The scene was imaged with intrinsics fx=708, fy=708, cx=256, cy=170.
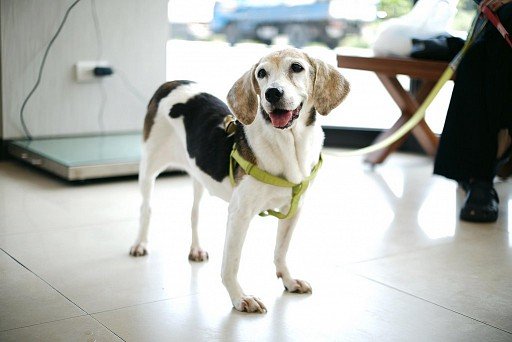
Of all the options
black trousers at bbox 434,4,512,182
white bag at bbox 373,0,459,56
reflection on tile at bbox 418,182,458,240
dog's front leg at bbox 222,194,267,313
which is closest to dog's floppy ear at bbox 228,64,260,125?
dog's front leg at bbox 222,194,267,313

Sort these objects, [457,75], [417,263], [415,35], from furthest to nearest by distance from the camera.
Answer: [415,35] → [457,75] → [417,263]

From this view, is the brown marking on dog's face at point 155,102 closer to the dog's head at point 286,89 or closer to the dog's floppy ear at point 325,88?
the dog's head at point 286,89

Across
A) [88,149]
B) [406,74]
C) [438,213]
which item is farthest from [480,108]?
[88,149]

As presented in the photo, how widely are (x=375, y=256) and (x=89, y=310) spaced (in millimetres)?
1171

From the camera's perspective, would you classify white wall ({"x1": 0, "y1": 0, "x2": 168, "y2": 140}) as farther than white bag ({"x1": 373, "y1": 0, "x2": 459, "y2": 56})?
No

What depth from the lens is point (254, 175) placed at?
213cm

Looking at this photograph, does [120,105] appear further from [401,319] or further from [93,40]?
[401,319]

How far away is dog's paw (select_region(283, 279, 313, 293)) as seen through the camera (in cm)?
236

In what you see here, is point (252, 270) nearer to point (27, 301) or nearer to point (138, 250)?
point (138, 250)

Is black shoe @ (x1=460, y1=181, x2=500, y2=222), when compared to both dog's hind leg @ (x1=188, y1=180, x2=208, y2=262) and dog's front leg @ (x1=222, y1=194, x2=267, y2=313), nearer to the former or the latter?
dog's hind leg @ (x1=188, y1=180, x2=208, y2=262)

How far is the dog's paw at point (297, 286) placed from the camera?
7.73 feet

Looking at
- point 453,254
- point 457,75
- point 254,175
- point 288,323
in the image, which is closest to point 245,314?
point 288,323

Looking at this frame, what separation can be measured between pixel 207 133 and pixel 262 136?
27cm

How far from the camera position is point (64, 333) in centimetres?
195
